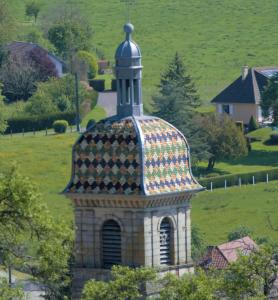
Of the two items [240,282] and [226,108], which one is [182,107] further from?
[240,282]

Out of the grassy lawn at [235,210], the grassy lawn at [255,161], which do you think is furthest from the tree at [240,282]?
the grassy lawn at [255,161]

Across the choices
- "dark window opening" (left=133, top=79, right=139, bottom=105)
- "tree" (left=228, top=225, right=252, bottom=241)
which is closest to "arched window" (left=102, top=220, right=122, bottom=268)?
"dark window opening" (left=133, top=79, right=139, bottom=105)

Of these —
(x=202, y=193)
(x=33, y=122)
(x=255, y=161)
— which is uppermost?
(x=33, y=122)

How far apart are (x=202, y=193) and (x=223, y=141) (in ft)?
39.4

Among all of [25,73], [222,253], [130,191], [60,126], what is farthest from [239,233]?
[25,73]

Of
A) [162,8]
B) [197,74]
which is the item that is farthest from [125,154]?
[162,8]

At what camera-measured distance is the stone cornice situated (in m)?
53.5

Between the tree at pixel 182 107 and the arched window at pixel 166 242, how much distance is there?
6649 centimetres

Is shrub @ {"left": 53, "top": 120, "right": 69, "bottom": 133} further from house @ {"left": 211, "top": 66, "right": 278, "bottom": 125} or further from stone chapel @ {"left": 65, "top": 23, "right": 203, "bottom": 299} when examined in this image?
stone chapel @ {"left": 65, "top": 23, "right": 203, "bottom": 299}

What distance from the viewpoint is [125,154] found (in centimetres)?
5412

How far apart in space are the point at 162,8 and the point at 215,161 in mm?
62636

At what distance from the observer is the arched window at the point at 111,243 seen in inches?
2126

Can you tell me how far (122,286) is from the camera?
171ft

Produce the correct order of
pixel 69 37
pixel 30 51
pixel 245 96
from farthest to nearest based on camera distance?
1. pixel 69 37
2. pixel 30 51
3. pixel 245 96
